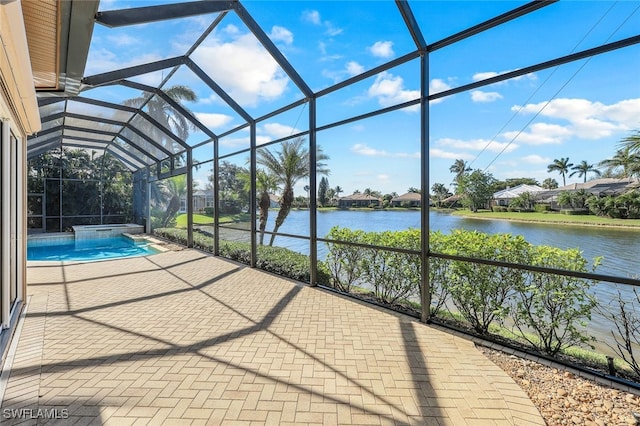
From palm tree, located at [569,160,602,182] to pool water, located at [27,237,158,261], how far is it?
35.5 feet

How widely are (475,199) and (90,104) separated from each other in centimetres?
862

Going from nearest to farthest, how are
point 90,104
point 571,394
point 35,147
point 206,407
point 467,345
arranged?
1. point 206,407
2. point 571,394
3. point 467,345
4. point 90,104
5. point 35,147

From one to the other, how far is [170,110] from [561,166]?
793 cm

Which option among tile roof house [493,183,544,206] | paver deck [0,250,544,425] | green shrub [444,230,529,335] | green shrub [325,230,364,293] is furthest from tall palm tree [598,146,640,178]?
green shrub [325,230,364,293]

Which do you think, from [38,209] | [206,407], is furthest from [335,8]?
[38,209]

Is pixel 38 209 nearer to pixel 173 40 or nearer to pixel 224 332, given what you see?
pixel 173 40

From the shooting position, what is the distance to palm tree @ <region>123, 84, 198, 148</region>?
23.1ft

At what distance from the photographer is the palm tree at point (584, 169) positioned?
8.86ft

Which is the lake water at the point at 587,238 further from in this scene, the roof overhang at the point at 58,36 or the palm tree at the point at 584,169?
the roof overhang at the point at 58,36

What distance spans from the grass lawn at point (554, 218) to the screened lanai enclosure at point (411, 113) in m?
0.08

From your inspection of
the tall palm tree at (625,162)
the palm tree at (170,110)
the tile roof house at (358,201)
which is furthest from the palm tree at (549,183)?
the palm tree at (170,110)

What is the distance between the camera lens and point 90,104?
769cm

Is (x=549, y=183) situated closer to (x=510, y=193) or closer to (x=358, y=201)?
(x=510, y=193)

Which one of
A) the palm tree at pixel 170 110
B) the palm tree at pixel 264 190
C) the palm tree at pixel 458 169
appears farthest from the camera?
the palm tree at pixel 264 190
